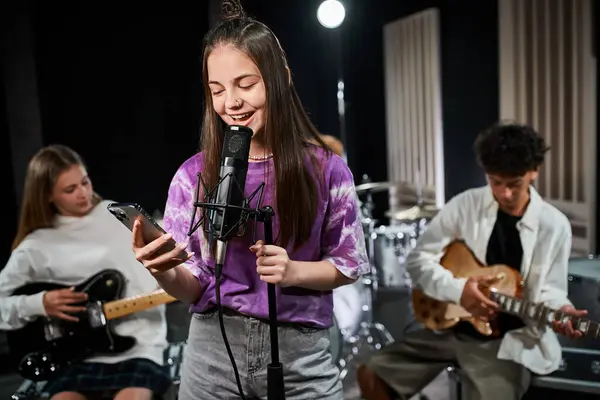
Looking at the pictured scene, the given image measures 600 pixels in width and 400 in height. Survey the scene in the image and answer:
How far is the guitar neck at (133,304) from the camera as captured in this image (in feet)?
7.23

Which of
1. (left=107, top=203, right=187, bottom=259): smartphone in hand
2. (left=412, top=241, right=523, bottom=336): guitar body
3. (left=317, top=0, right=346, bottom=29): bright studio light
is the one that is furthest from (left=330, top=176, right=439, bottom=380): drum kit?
(left=107, top=203, right=187, bottom=259): smartphone in hand

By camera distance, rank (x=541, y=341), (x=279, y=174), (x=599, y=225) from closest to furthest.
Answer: (x=279, y=174), (x=541, y=341), (x=599, y=225)

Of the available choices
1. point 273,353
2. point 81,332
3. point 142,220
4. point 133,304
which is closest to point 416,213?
point 133,304

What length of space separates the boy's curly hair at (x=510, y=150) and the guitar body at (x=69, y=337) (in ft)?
4.61

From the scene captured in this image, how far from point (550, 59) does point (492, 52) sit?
465mm

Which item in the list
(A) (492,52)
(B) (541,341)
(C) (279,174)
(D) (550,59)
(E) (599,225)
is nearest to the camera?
(C) (279,174)

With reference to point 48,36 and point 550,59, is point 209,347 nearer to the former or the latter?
point 48,36

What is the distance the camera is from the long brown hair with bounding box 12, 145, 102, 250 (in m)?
2.28

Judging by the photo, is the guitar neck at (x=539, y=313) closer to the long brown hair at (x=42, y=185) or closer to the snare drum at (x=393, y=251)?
the long brown hair at (x=42, y=185)

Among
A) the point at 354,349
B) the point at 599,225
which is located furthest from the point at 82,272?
the point at 599,225

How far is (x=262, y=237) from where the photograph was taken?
125 centimetres

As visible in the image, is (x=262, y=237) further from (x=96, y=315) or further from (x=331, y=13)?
(x=331, y=13)

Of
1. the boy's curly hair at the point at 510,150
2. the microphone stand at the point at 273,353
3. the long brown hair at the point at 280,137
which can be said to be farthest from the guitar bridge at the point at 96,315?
the boy's curly hair at the point at 510,150

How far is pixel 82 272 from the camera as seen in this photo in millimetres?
2291
